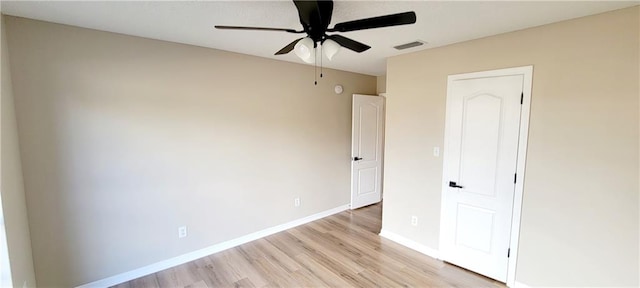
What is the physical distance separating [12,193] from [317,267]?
95.9 inches

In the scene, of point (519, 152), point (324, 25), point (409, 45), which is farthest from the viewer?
point (409, 45)

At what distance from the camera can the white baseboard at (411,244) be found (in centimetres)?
300

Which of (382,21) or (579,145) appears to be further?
(579,145)

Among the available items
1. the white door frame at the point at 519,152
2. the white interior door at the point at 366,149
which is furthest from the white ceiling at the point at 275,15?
the white interior door at the point at 366,149

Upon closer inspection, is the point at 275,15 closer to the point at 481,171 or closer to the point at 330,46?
the point at 330,46

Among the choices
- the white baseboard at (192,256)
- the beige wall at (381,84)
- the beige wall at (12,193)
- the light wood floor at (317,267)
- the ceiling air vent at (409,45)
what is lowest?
the light wood floor at (317,267)

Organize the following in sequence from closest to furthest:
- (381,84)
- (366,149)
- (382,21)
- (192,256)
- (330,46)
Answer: (382,21), (330,46), (192,256), (366,149), (381,84)

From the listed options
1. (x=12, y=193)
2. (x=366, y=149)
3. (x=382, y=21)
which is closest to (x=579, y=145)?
(x=382, y=21)

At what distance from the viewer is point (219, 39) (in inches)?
101

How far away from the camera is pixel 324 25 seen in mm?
1631

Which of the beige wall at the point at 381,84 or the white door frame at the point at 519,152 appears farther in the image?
the beige wall at the point at 381,84

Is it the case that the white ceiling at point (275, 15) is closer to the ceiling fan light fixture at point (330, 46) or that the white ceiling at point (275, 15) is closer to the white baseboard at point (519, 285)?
the ceiling fan light fixture at point (330, 46)

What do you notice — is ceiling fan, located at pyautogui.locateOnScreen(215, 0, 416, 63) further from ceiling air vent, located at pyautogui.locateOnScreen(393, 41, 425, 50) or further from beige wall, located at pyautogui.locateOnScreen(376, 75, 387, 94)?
beige wall, located at pyautogui.locateOnScreen(376, 75, 387, 94)

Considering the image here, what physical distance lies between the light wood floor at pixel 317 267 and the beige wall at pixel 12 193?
85 centimetres
